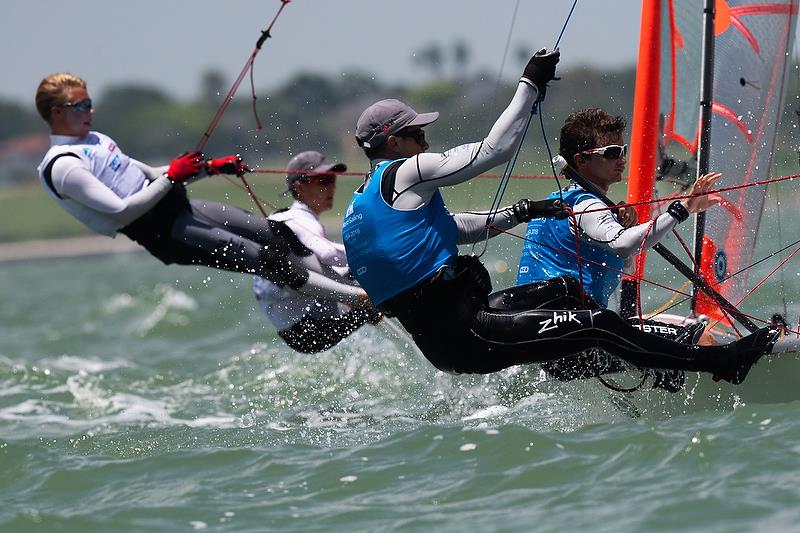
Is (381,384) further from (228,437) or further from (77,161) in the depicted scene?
(77,161)

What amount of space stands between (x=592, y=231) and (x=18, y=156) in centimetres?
5688

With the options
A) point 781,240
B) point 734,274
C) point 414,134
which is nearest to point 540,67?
point 414,134

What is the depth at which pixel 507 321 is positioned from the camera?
186 inches

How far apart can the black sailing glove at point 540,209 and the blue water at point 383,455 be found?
809mm

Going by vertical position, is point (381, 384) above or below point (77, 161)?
below

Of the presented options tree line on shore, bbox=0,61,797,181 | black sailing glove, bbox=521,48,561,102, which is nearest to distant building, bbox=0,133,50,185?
tree line on shore, bbox=0,61,797,181

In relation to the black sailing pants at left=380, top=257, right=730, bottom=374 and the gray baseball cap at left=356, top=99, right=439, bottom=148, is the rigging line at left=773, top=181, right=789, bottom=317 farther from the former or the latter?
the gray baseball cap at left=356, top=99, right=439, bottom=148

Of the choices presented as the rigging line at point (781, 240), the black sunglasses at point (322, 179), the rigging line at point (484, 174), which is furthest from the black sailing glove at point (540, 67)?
the black sunglasses at point (322, 179)

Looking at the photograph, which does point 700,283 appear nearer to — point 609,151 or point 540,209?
point 609,151

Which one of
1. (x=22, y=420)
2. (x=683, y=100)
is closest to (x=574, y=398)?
(x=683, y=100)

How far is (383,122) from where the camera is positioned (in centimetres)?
474

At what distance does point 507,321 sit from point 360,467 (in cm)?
78

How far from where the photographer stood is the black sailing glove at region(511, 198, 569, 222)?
4.80 metres

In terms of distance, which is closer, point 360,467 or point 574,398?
point 360,467
